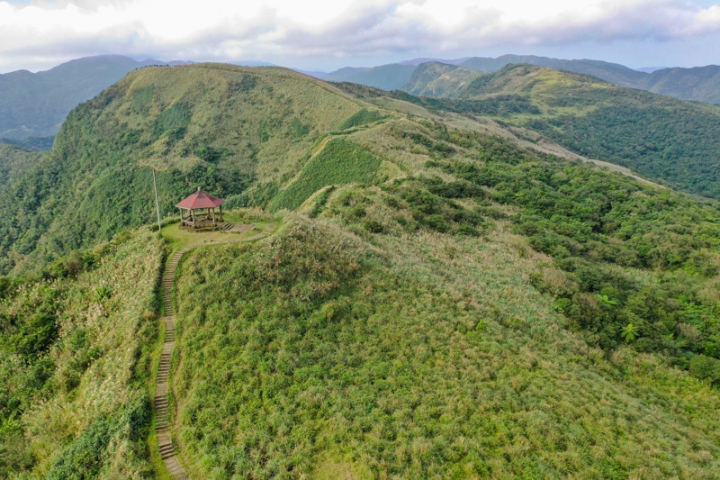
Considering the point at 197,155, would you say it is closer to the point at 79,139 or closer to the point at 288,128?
the point at 288,128

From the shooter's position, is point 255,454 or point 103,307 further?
point 103,307

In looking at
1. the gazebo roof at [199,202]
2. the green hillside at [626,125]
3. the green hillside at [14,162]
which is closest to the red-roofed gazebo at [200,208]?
the gazebo roof at [199,202]

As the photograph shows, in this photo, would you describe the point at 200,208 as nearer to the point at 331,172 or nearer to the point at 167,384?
the point at 167,384

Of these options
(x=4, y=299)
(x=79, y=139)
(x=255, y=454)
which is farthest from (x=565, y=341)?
(x=79, y=139)

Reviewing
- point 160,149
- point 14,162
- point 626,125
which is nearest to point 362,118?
point 160,149

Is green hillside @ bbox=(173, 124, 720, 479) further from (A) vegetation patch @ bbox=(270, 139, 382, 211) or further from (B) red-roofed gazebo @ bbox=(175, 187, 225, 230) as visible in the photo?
(A) vegetation patch @ bbox=(270, 139, 382, 211)

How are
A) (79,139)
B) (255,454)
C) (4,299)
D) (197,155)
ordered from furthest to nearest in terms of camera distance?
(79,139), (197,155), (4,299), (255,454)
